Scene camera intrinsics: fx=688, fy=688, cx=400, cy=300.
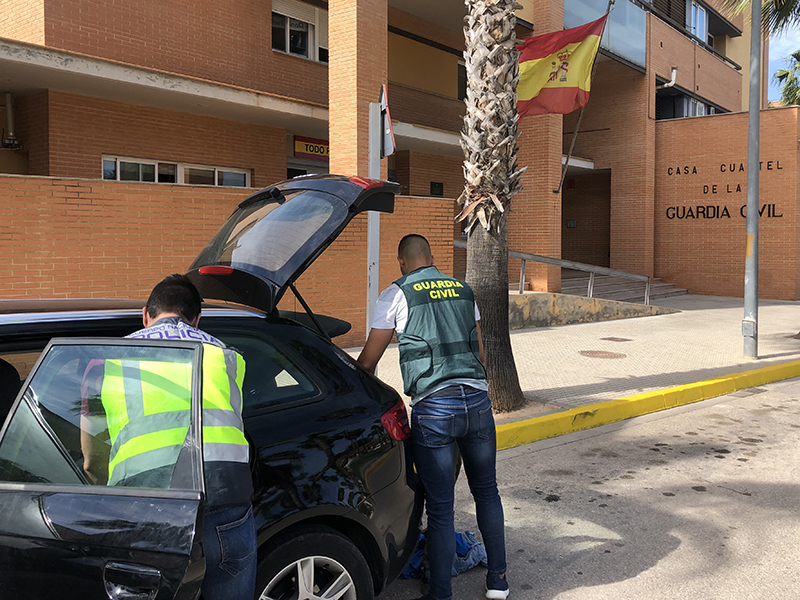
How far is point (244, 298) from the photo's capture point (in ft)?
10.3

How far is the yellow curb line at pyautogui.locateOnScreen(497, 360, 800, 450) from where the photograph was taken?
6.51m

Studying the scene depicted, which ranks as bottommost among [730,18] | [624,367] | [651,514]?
[651,514]

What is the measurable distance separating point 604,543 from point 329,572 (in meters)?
2.21

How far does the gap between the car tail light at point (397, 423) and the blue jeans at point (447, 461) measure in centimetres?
6

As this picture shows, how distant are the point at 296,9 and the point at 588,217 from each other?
1447 cm

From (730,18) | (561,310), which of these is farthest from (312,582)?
(730,18)

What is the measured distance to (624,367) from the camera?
386 inches

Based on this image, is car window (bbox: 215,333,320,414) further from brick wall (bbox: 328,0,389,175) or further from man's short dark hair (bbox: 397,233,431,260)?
brick wall (bbox: 328,0,389,175)

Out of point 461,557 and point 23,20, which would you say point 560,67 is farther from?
point 461,557

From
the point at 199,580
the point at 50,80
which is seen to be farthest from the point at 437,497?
the point at 50,80

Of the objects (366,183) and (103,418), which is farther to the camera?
(366,183)

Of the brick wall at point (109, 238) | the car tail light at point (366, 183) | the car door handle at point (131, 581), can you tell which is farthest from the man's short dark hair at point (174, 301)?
the brick wall at point (109, 238)

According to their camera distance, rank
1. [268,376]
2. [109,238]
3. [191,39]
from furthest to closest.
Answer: [191,39], [109,238], [268,376]

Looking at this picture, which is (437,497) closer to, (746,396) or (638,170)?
(746,396)
